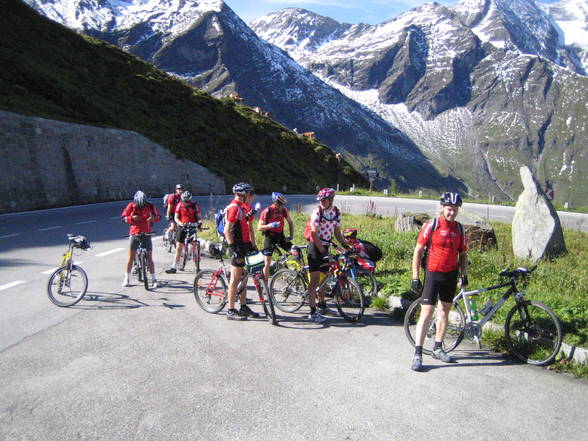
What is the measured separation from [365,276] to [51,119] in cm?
2209

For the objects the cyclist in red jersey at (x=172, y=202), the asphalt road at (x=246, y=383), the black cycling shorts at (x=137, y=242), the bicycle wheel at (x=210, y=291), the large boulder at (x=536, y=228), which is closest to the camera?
the asphalt road at (x=246, y=383)

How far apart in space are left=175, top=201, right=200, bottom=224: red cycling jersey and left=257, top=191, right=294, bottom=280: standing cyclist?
7.82ft

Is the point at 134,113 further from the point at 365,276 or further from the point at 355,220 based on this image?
the point at 365,276

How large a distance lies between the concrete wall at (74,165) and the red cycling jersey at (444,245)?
20.2 m

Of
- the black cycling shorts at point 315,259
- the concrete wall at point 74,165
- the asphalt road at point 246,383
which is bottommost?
the asphalt road at point 246,383

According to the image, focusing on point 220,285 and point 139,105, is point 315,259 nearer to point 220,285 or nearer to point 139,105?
point 220,285

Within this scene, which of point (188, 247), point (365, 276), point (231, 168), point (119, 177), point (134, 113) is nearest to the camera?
point (365, 276)

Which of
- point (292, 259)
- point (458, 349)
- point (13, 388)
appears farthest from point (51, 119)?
point (458, 349)

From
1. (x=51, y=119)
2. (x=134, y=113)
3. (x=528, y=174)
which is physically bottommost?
(x=528, y=174)

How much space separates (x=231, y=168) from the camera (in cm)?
4084

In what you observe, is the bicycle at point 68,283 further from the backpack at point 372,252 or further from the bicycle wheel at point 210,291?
the backpack at point 372,252

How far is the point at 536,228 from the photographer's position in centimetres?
1012

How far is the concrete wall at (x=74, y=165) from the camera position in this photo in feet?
67.8

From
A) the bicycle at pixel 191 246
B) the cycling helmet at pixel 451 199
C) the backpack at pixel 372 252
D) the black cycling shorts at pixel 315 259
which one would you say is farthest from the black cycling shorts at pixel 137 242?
the cycling helmet at pixel 451 199
